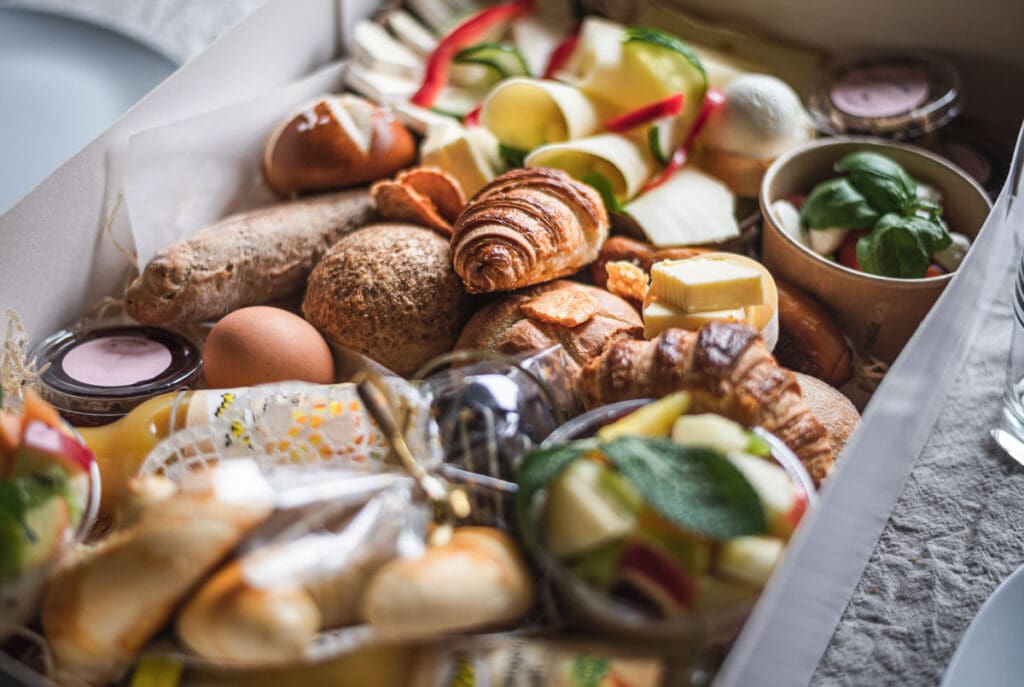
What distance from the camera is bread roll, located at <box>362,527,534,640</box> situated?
64 cm

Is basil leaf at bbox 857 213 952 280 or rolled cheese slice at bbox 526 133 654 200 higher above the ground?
rolled cheese slice at bbox 526 133 654 200

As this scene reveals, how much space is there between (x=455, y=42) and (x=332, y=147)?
32cm

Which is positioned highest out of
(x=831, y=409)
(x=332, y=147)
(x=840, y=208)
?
(x=332, y=147)

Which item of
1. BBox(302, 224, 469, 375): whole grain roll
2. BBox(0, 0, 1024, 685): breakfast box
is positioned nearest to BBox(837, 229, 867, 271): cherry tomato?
BBox(0, 0, 1024, 685): breakfast box

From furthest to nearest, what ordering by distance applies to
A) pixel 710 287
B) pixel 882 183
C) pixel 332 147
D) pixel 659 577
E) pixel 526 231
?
pixel 332 147, pixel 882 183, pixel 526 231, pixel 710 287, pixel 659 577

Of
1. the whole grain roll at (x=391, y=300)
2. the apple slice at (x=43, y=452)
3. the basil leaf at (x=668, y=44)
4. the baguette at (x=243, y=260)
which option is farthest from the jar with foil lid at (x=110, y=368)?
the basil leaf at (x=668, y=44)

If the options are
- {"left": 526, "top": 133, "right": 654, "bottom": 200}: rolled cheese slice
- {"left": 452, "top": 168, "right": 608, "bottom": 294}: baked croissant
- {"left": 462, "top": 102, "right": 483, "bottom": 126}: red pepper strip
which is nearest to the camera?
{"left": 452, "top": 168, "right": 608, "bottom": 294}: baked croissant

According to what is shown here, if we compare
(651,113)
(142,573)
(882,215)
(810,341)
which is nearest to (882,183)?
(882,215)

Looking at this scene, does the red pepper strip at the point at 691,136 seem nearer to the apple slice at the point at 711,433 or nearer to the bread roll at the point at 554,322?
the bread roll at the point at 554,322

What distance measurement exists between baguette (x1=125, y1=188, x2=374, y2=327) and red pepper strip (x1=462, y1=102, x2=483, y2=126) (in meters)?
0.19

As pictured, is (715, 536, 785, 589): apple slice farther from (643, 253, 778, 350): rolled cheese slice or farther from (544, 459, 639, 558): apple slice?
(643, 253, 778, 350): rolled cheese slice

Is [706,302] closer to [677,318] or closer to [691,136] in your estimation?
[677,318]

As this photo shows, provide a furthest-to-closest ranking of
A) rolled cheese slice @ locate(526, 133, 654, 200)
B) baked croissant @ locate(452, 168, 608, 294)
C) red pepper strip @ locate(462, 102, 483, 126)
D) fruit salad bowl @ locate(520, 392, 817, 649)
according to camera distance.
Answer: red pepper strip @ locate(462, 102, 483, 126) < rolled cheese slice @ locate(526, 133, 654, 200) < baked croissant @ locate(452, 168, 608, 294) < fruit salad bowl @ locate(520, 392, 817, 649)

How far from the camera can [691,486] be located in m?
0.67
